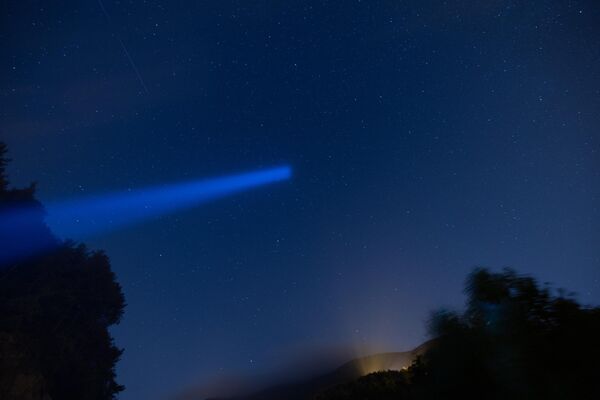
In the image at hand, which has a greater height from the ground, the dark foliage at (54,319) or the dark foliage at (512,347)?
the dark foliage at (54,319)

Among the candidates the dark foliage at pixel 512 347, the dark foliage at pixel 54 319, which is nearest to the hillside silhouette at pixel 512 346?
the dark foliage at pixel 512 347

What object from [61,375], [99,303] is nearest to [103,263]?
[99,303]

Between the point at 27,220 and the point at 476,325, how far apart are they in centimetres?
2764

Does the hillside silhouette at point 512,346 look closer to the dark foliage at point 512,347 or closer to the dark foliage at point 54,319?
the dark foliage at point 512,347

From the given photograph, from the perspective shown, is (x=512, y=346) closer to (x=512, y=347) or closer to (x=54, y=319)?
(x=512, y=347)

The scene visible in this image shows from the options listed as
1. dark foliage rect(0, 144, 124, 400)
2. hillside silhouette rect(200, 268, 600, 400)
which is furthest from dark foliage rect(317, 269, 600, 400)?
dark foliage rect(0, 144, 124, 400)

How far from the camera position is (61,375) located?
23.3 m

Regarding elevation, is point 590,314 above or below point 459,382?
above

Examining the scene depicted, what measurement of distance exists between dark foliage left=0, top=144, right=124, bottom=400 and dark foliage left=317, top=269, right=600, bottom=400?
20.0m

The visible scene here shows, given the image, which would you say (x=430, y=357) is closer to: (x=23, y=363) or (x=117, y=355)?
(x=23, y=363)

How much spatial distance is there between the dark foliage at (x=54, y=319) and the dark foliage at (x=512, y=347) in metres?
20.0

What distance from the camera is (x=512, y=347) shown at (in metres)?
8.15

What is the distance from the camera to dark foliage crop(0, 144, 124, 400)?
20234 mm

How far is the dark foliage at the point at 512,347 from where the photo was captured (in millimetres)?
7371
